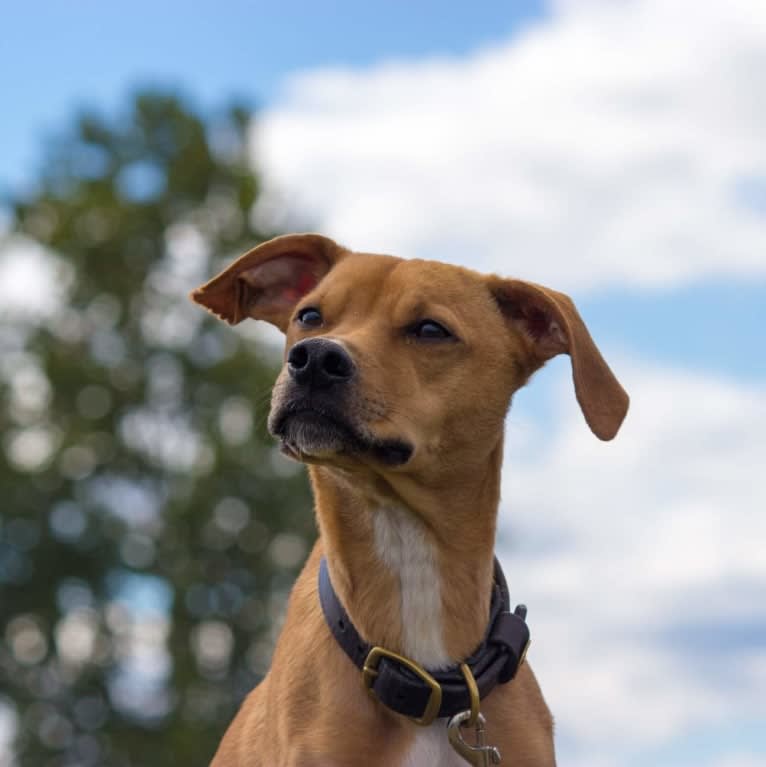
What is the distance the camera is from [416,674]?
7117mm

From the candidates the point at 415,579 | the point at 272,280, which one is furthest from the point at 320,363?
the point at 272,280

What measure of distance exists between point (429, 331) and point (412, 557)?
3.82 ft

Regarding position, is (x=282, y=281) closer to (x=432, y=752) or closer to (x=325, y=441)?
(x=325, y=441)

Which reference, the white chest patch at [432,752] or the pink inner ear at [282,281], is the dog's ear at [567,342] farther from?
the white chest patch at [432,752]

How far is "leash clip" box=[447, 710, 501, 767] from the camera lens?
7.08 m

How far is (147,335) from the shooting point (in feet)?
135

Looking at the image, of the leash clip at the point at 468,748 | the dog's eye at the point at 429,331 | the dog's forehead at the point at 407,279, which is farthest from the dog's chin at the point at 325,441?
the leash clip at the point at 468,748

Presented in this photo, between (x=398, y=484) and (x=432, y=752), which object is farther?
(x=398, y=484)

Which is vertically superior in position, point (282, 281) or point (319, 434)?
point (282, 281)

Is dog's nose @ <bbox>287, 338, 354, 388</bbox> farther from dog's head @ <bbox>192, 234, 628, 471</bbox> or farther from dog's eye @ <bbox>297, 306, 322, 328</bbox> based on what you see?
dog's eye @ <bbox>297, 306, 322, 328</bbox>

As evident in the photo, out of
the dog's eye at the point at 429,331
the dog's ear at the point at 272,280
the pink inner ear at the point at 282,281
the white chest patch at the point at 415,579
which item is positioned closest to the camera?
the white chest patch at the point at 415,579

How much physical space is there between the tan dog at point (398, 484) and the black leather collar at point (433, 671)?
0.06 meters

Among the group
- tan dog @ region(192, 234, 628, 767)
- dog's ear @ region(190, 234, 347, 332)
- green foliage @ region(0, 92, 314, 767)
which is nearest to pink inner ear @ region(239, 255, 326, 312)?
dog's ear @ region(190, 234, 347, 332)

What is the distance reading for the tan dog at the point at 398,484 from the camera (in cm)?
709
